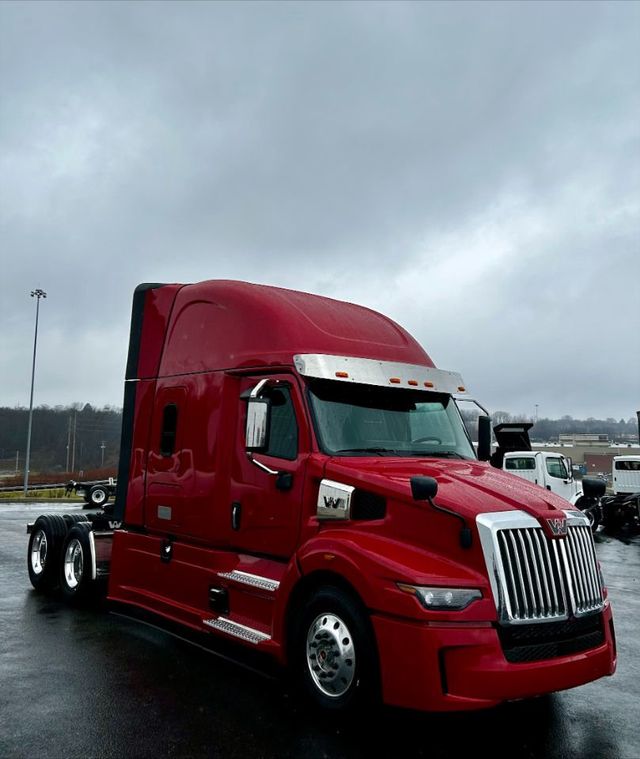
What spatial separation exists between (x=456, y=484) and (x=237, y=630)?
2.23 m

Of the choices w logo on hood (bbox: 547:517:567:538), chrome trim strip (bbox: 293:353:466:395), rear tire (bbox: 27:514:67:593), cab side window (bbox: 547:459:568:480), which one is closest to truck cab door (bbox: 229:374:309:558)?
chrome trim strip (bbox: 293:353:466:395)

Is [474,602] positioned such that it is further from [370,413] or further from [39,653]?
[39,653]

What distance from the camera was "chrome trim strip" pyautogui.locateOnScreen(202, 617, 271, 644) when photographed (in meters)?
5.39

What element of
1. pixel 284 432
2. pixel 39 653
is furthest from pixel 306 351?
pixel 39 653

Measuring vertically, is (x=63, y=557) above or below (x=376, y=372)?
below

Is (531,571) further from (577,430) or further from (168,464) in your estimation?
(577,430)

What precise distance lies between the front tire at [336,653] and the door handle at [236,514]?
1169 mm

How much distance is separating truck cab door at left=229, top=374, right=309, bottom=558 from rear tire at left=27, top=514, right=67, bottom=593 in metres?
4.17

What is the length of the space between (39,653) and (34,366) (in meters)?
35.2

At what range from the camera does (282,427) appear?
5.76m

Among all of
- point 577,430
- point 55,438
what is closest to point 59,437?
Answer: point 55,438

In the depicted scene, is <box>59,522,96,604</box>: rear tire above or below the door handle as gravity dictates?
below

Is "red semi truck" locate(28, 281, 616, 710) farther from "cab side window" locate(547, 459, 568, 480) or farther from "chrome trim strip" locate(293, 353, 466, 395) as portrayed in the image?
"cab side window" locate(547, 459, 568, 480)

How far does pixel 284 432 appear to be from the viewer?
573 centimetres
